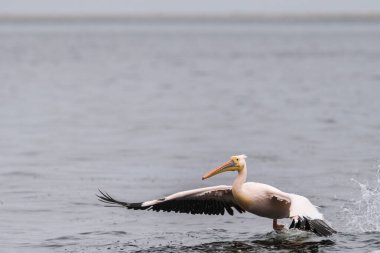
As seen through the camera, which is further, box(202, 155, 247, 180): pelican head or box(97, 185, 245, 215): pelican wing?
box(97, 185, 245, 215): pelican wing

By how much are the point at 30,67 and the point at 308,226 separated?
55714mm

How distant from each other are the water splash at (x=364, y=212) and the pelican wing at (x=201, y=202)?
63.6 inches

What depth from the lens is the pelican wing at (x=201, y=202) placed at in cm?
1384

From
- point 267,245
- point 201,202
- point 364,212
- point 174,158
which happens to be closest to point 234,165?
point 201,202

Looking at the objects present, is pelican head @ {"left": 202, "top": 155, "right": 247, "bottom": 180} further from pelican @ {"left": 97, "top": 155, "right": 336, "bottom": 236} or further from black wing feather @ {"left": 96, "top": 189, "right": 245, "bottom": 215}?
black wing feather @ {"left": 96, "top": 189, "right": 245, "bottom": 215}

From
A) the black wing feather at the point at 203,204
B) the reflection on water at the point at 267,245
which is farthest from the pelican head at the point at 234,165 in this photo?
the reflection on water at the point at 267,245

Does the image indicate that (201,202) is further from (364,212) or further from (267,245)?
(364,212)

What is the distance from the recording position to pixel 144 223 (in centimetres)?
1505

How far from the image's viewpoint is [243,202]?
13523 millimetres

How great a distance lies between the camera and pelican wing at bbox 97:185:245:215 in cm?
1384

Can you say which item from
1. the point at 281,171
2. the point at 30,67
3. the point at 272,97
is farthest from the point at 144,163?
the point at 30,67

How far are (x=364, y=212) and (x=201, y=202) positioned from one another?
259 centimetres

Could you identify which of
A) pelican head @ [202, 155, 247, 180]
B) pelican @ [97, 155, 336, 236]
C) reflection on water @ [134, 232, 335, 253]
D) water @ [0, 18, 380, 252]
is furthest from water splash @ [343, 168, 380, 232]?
A: pelican head @ [202, 155, 247, 180]

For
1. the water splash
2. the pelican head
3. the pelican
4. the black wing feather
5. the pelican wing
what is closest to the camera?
the pelican
